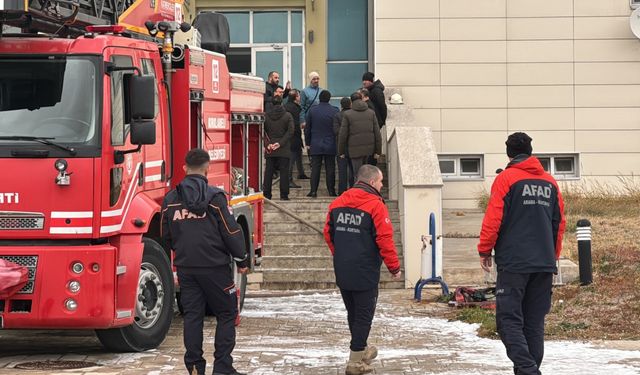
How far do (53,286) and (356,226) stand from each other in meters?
2.62


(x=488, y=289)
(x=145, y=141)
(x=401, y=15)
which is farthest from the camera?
(x=401, y=15)

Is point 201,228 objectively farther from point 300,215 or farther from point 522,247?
point 300,215

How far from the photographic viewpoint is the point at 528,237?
379 inches

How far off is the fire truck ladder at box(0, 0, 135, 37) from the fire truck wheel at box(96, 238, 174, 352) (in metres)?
2.07

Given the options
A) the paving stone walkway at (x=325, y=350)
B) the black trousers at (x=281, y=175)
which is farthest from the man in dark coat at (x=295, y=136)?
the paving stone walkway at (x=325, y=350)

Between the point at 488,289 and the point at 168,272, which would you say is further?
the point at 488,289

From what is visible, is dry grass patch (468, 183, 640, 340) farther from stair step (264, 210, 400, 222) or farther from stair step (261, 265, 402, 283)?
stair step (261, 265, 402, 283)

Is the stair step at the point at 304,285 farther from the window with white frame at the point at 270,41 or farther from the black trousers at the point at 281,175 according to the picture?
the window with white frame at the point at 270,41

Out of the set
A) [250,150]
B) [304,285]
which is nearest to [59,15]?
[250,150]

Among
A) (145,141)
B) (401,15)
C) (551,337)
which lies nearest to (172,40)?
(145,141)

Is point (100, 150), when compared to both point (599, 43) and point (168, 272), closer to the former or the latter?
point (168, 272)

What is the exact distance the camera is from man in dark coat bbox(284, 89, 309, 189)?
22125 millimetres

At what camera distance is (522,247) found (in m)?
9.59

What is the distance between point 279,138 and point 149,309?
893 cm
